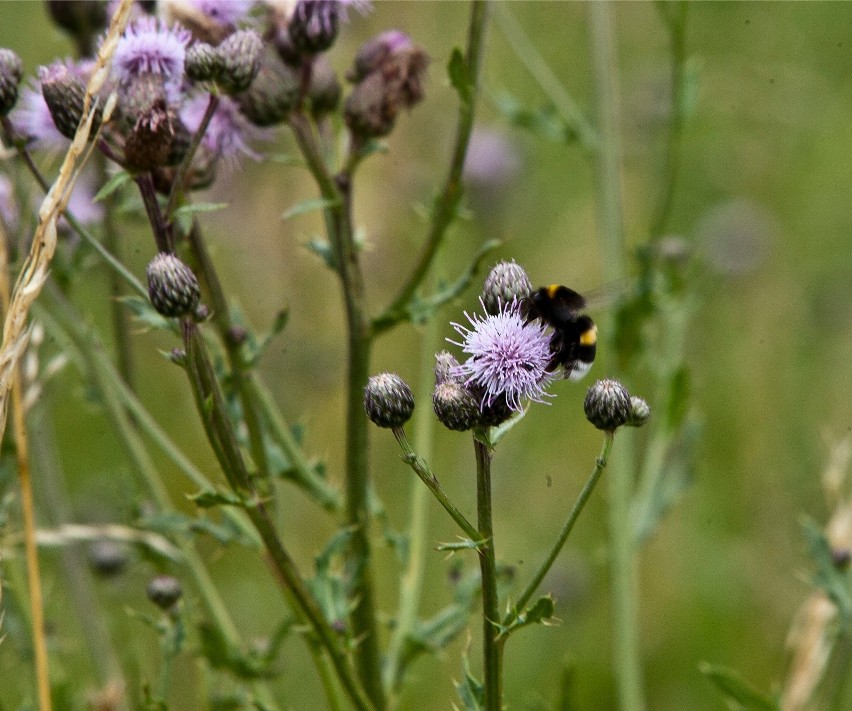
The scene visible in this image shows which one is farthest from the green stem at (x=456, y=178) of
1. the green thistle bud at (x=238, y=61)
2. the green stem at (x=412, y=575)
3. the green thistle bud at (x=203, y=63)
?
the green thistle bud at (x=203, y=63)

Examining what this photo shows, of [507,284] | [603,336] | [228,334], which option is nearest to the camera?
[507,284]

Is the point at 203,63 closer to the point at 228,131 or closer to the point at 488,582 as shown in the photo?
the point at 228,131

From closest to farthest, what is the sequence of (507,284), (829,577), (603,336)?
1. (507,284)
2. (829,577)
3. (603,336)

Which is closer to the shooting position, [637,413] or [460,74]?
[637,413]

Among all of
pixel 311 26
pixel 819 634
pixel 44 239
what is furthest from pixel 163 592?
pixel 819 634

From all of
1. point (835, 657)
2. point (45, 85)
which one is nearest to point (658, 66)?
point (835, 657)

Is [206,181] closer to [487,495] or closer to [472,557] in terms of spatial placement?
[487,495]

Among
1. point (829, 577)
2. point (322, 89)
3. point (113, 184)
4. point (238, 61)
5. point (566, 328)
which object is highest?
point (322, 89)
